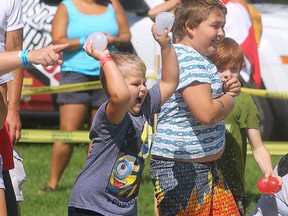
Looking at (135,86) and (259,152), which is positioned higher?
(135,86)

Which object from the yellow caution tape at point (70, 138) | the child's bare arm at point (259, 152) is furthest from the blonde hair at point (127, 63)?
the yellow caution tape at point (70, 138)

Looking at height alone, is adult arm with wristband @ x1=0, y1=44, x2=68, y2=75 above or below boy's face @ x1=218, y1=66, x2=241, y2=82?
above

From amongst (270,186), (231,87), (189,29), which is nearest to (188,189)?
(270,186)

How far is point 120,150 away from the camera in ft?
15.4

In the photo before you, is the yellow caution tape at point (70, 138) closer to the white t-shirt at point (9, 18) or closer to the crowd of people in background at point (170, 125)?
the crowd of people in background at point (170, 125)

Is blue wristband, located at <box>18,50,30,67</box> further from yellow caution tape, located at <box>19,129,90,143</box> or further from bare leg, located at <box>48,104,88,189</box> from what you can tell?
yellow caution tape, located at <box>19,129,90,143</box>

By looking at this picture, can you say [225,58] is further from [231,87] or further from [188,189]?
[188,189]

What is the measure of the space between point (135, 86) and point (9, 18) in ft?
3.29

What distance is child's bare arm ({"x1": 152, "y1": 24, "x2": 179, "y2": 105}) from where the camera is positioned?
15.1ft

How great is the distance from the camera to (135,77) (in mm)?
4605

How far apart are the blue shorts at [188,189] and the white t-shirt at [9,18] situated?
3.05ft

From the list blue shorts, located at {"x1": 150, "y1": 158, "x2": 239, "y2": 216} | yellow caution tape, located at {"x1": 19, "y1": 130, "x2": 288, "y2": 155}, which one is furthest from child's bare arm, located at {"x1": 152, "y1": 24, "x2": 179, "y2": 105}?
yellow caution tape, located at {"x1": 19, "y1": 130, "x2": 288, "y2": 155}

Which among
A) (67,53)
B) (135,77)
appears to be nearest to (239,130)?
(135,77)

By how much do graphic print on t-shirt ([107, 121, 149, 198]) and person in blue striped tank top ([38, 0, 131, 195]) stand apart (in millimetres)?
3197
